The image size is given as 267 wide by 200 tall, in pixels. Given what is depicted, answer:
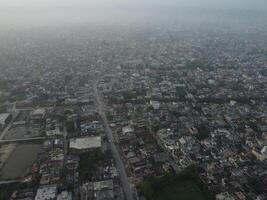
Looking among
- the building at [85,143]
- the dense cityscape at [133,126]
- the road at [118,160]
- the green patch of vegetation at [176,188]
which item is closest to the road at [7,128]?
the dense cityscape at [133,126]

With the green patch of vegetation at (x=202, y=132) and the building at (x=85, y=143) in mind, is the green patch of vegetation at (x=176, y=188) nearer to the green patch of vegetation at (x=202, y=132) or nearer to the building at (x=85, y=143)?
the green patch of vegetation at (x=202, y=132)

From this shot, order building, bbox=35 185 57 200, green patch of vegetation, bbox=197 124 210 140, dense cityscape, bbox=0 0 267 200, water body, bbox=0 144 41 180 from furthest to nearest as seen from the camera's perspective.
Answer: green patch of vegetation, bbox=197 124 210 140 → water body, bbox=0 144 41 180 → dense cityscape, bbox=0 0 267 200 → building, bbox=35 185 57 200

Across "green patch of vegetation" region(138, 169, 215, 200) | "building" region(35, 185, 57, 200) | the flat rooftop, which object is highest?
"building" region(35, 185, 57, 200)

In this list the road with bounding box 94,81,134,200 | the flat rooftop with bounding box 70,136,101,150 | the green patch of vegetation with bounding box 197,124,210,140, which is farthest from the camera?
the green patch of vegetation with bounding box 197,124,210,140

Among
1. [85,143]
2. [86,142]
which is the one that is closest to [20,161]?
[85,143]

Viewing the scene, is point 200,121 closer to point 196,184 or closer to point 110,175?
point 196,184

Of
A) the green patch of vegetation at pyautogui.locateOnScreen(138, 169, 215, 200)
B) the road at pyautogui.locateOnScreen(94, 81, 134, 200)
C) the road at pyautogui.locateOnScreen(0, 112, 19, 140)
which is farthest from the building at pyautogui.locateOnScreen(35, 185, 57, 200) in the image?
the road at pyautogui.locateOnScreen(0, 112, 19, 140)

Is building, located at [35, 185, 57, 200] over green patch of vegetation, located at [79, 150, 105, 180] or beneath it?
over

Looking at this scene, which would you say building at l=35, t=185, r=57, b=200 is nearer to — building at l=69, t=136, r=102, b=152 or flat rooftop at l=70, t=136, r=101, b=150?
building at l=69, t=136, r=102, b=152
